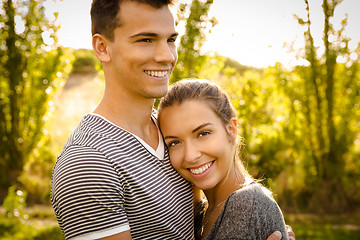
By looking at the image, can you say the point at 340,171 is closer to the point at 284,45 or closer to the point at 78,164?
the point at 284,45

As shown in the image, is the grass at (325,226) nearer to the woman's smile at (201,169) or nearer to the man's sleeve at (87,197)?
the woman's smile at (201,169)

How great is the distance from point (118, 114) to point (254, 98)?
15.3 ft

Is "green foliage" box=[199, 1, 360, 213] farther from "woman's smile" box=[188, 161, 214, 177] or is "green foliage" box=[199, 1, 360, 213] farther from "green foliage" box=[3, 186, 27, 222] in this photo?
"woman's smile" box=[188, 161, 214, 177]

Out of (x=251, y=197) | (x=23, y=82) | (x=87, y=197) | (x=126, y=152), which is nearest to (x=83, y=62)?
(x=23, y=82)

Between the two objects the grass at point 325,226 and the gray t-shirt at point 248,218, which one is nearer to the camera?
the gray t-shirt at point 248,218

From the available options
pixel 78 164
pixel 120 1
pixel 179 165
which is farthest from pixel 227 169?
pixel 120 1

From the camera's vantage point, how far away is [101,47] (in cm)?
222

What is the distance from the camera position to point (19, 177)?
6.91 metres

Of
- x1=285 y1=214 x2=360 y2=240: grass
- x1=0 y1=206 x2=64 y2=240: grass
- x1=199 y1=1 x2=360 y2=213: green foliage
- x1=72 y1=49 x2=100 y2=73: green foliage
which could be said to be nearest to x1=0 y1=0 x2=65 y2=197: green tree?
x1=0 y1=206 x2=64 y2=240: grass

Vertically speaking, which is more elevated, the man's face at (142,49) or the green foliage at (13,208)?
the man's face at (142,49)

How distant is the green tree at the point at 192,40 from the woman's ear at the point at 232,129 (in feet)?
7.42

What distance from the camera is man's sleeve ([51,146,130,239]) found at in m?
1.63

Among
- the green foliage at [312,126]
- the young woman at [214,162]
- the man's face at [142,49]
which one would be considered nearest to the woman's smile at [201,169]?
the young woman at [214,162]

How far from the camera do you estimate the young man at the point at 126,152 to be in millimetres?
1646
